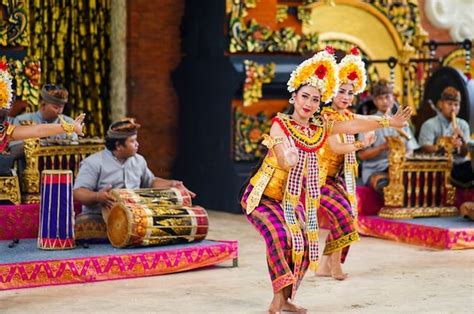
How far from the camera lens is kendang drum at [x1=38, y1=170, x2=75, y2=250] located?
328 inches

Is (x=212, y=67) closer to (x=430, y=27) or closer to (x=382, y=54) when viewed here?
(x=382, y=54)

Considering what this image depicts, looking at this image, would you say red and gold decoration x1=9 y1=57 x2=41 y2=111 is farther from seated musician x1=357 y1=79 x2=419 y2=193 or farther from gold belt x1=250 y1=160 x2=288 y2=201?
gold belt x1=250 y1=160 x2=288 y2=201

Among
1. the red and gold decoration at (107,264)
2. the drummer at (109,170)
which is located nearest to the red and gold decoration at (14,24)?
the drummer at (109,170)

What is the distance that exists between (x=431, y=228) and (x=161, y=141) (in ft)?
12.1

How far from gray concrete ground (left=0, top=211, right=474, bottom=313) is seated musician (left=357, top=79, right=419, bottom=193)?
4.87ft

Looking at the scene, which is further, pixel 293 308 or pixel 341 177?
pixel 341 177

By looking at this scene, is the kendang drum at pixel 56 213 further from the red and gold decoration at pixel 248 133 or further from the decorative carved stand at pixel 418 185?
the red and gold decoration at pixel 248 133

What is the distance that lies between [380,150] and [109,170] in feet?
9.26

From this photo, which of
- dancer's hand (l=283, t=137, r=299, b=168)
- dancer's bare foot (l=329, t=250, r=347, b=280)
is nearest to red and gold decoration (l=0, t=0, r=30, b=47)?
dancer's bare foot (l=329, t=250, r=347, b=280)

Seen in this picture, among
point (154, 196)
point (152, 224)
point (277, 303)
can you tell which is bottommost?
point (277, 303)

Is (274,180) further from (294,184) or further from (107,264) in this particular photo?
(107,264)

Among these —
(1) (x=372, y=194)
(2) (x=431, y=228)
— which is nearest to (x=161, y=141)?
(1) (x=372, y=194)

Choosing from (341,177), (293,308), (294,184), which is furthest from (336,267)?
(294,184)

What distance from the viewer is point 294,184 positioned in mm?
6980
